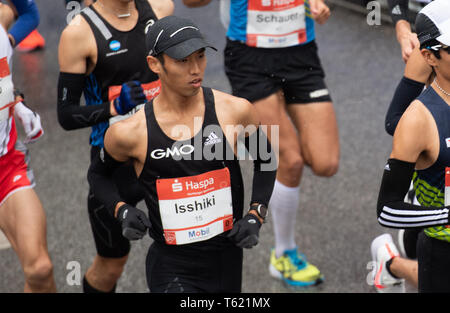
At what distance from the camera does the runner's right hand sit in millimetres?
3650

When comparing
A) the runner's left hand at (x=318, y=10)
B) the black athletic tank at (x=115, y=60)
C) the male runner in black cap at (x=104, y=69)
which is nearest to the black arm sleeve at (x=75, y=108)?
the male runner in black cap at (x=104, y=69)

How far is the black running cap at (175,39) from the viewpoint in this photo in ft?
10.1

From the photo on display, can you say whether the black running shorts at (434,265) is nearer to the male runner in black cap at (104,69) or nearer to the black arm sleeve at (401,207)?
the black arm sleeve at (401,207)

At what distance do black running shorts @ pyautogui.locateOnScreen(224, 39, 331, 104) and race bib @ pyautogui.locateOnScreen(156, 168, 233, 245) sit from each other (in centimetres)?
140

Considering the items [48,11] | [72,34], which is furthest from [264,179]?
[48,11]

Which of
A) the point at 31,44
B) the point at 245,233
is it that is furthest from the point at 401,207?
the point at 31,44

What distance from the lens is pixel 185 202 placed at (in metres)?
3.27

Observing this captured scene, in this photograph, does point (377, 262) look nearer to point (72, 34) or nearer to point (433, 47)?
point (433, 47)

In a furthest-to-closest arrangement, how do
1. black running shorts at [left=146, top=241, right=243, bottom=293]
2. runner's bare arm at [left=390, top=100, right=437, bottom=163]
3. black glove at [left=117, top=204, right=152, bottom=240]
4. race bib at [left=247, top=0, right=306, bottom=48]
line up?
race bib at [left=247, top=0, right=306, bottom=48] < black running shorts at [left=146, top=241, right=243, bottom=293] < black glove at [left=117, top=204, right=152, bottom=240] < runner's bare arm at [left=390, top=100, right=437, bottom=163]

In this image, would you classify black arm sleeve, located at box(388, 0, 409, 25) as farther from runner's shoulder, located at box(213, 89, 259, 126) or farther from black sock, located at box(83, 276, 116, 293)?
black sock, located at box(83, 276, 116, 293)

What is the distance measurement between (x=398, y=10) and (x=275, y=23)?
2.33 ft

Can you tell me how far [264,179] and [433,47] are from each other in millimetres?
964

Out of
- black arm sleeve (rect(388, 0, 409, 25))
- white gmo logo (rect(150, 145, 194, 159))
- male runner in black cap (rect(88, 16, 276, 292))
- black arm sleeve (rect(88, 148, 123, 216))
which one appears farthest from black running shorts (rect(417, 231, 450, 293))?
black arm sleeve (rect(388, 0, 409, 25))

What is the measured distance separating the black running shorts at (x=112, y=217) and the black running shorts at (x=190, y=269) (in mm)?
681
